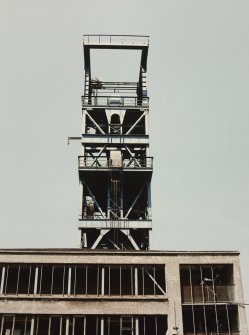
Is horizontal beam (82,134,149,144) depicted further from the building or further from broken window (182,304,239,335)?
broken window (182,304,239,335)

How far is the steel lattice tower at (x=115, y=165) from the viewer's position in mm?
41938

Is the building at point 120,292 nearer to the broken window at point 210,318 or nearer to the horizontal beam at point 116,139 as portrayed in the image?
the broken window at point 210,318

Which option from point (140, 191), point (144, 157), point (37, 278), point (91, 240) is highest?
point (144, 157)

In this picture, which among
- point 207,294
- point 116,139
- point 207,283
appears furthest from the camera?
point 116,139

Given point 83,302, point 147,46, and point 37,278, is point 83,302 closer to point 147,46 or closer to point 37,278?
point 37,278

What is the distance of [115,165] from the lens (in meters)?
43.7

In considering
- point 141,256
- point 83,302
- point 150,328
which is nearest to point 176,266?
point 141,256

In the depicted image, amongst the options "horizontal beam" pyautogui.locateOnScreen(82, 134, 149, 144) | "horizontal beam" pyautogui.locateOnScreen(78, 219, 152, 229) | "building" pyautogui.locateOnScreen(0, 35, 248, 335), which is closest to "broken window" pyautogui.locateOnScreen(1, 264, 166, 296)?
"building" pyautogui.locateOnScreen(0, 35, 248, 335)

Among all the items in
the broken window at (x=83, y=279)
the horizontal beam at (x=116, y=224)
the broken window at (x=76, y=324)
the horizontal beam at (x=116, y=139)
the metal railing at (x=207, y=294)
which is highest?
the horizontal beam at (x=116, y=139)

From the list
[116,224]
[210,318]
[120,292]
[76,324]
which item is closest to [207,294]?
[210,318]

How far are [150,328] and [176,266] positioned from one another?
489 cm

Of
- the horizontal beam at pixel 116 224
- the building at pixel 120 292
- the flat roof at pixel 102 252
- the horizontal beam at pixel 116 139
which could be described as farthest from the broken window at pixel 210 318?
the horizontal beam at pixel 116 139

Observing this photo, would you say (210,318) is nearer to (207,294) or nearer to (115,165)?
(207,294)

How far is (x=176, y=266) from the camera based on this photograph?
35.2 m
